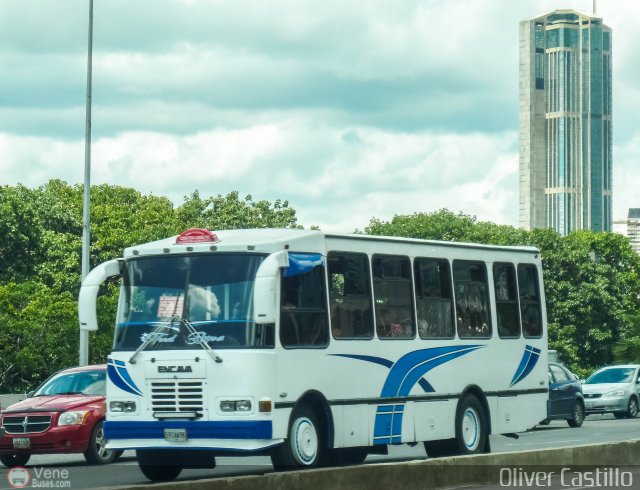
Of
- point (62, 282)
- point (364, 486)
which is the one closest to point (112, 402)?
point (364, 486)

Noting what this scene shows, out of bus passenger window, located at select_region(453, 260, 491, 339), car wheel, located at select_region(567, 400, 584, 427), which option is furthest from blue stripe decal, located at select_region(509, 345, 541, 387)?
car wheel, located at select_region(567, 400, 584, 427)

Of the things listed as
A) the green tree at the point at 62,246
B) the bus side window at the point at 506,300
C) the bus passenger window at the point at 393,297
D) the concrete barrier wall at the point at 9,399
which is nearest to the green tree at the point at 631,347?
the green tree at the point at 62,246

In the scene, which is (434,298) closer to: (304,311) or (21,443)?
(304,311)

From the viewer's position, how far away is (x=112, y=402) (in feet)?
58.1

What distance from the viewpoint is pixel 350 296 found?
1859 centimetres

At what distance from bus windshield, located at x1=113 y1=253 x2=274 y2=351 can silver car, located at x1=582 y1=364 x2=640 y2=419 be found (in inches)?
999

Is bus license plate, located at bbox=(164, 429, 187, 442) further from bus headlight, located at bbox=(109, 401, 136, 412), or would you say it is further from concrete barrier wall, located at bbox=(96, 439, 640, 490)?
concrete barrier wall, located at bbox=(96, 439, 640, 490)

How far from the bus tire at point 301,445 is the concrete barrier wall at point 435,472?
104 inches

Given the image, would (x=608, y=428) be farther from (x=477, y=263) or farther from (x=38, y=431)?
(x=38, y=431)

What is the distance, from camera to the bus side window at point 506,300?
21953mm

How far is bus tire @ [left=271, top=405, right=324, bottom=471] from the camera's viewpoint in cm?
1698

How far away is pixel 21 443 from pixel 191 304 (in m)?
5.21

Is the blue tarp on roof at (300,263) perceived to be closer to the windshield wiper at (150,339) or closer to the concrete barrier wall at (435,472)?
the windshield wiper at (150,339)

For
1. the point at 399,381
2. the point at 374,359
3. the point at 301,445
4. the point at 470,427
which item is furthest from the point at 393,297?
the point at 301,445
